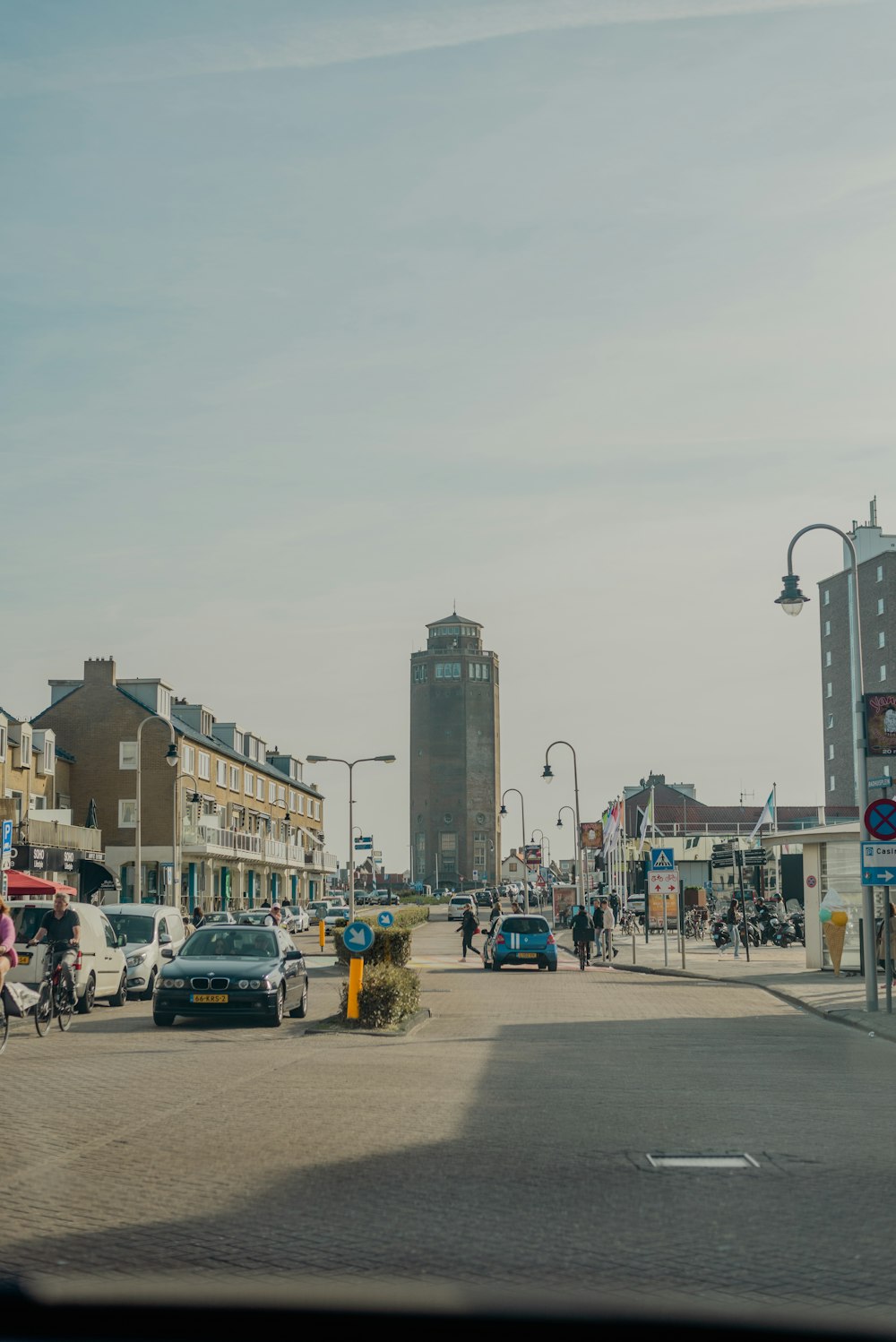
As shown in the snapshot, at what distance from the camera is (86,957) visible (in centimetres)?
2245

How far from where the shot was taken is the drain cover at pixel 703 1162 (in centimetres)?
910

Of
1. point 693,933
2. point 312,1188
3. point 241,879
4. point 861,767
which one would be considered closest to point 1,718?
point 693,933

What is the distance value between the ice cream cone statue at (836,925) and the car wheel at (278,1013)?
16.0m

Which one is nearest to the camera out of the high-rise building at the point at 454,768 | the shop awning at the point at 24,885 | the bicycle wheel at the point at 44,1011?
the bicycle wheel at the point at 44,1011

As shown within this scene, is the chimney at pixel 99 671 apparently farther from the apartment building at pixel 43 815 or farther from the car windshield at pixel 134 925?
the car windshield at pixel 134 925

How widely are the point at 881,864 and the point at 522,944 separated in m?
18.2

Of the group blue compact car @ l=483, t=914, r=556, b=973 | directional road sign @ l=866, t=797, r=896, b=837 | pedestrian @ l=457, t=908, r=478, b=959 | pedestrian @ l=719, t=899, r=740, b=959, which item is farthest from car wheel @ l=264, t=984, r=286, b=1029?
pedestrian @ l=719, t=899, r=740, b=959

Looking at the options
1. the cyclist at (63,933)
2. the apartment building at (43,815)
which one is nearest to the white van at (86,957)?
the cyclist at (63,933)

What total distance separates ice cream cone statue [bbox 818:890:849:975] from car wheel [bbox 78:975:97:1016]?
54.8 ft

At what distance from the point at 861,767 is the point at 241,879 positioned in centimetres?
6960

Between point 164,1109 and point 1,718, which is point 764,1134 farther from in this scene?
point 1,718

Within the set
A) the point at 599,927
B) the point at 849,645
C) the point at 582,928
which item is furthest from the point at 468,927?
the point at 849,645

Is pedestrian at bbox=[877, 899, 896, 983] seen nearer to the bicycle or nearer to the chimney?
the bicycle

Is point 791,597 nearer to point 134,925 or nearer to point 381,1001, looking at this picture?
point 381,1001
